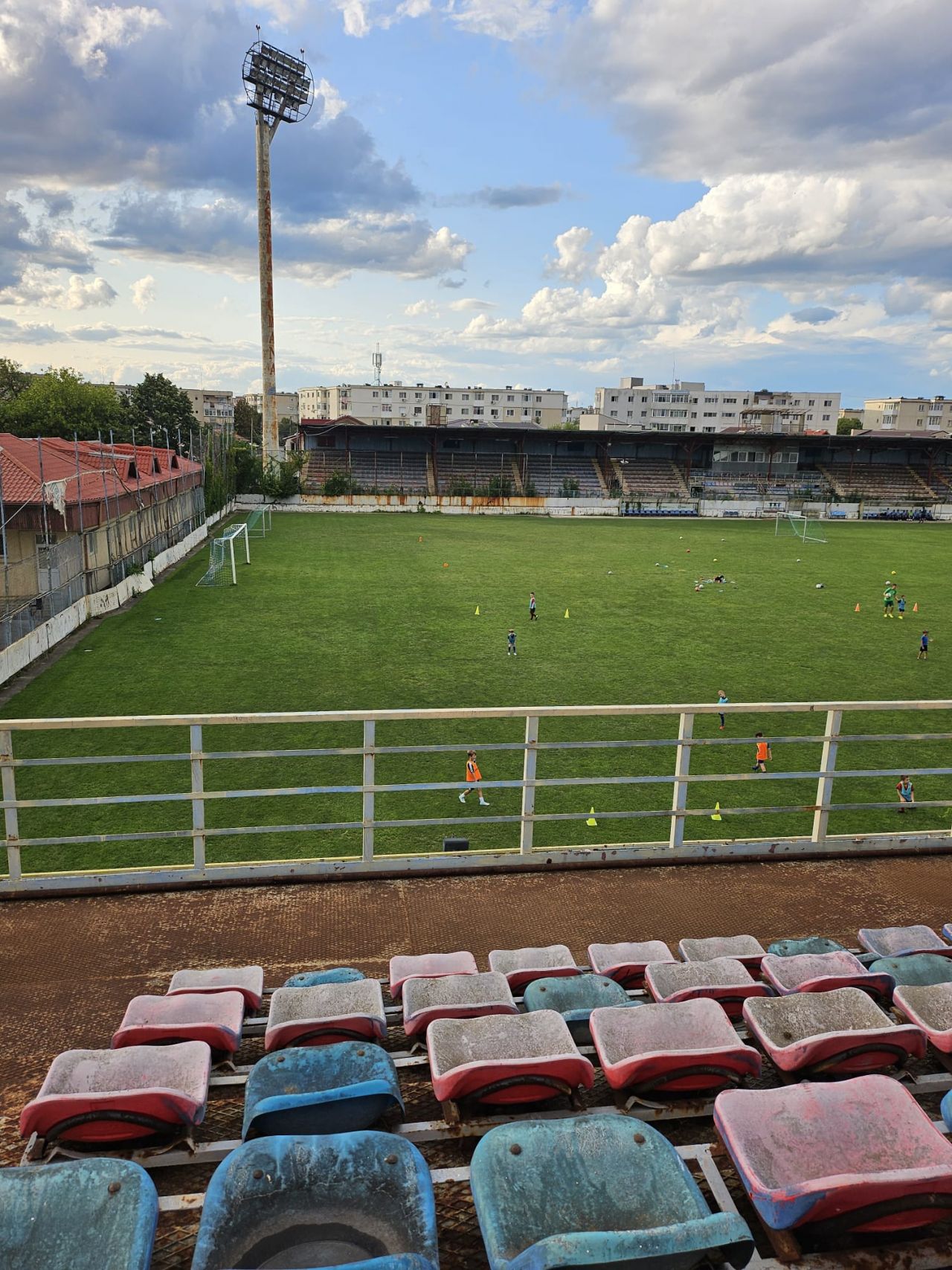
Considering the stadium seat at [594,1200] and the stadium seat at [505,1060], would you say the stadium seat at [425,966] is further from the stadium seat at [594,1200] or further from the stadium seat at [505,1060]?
the stadium seat at [594,1200]

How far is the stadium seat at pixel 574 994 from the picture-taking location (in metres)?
3.84

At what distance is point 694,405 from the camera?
146250mm

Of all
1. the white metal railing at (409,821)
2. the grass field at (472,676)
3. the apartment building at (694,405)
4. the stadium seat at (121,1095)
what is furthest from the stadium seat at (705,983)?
the apartment building at (694,405)

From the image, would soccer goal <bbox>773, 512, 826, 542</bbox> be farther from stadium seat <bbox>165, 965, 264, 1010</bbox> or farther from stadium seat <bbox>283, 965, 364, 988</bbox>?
stadium seat <bbox>165, 965, 264, 1010</bbox>

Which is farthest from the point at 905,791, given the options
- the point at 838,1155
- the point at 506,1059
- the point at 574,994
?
the point at 506,1059

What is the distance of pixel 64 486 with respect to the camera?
25.8 meters

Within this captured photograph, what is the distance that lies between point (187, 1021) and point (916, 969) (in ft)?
11.0

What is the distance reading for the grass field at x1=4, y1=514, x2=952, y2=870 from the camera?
44.7 ft

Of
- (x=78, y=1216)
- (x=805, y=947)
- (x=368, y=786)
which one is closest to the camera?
(x=78, y=1216)

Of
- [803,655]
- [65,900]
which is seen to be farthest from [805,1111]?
[803,655]

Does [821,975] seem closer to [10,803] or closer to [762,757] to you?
[10,803]

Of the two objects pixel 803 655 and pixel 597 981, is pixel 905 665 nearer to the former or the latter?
pixel 803 655

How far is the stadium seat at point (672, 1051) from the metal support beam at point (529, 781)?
2.27 meters

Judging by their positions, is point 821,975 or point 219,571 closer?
point 821,975
